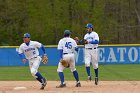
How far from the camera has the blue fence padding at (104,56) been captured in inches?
1181

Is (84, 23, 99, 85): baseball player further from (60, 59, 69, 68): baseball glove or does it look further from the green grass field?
the green grass field

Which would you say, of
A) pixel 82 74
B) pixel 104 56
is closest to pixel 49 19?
pixel 104 56

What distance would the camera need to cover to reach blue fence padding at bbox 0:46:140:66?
3000 cm

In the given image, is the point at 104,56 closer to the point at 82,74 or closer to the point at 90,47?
the point at 82,74

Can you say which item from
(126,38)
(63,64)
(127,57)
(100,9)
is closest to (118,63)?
(127,57)

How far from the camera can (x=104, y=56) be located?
1193 inches

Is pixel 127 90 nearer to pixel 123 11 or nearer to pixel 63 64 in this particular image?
pixel 63 64

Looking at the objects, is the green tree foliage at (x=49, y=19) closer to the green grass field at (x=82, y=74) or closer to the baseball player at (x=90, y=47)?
the green grass field at (x=82, y=74)

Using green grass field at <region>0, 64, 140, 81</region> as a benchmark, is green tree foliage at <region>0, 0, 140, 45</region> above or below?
above

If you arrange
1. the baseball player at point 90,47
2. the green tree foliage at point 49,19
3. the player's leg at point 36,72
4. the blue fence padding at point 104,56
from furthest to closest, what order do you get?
the green tree foliage at point 49,19, the blue fence padding at point 104,56, the baseball player at point 90,47, the player's leg at point 36,72

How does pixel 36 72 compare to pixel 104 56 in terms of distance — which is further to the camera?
pixel 104 56

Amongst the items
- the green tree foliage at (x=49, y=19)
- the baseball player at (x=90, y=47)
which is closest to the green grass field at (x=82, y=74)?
the baseball player at (x=90, y=47)

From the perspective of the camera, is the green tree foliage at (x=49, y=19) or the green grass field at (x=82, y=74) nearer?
the green grass field at (x=82, y=74)

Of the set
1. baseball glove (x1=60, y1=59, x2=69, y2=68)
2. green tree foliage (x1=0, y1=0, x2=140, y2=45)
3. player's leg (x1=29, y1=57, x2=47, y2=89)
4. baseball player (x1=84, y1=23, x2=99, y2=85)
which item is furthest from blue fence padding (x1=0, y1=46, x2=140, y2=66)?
player's leg (x1=29, y1=57, x2=47, y2=89)
